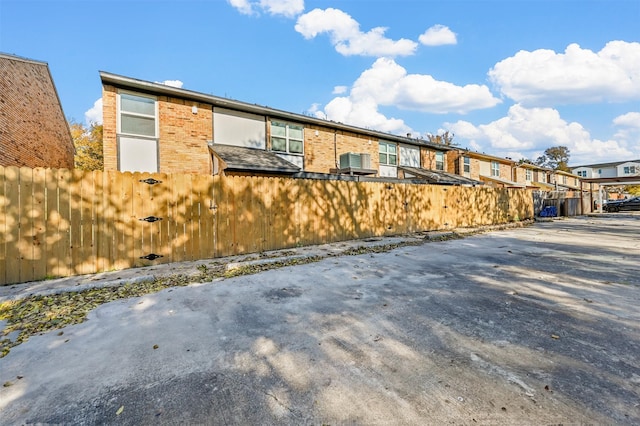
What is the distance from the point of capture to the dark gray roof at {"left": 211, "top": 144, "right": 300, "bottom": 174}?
10.4 meters

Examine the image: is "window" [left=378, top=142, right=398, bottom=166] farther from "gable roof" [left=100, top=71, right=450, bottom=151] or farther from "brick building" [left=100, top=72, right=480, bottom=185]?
"brick building" [left=100, top=72, right=480, bottom=185]

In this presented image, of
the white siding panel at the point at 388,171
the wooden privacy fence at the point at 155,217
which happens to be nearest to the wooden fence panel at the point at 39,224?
the wooden privacy fence at the point at 155,217

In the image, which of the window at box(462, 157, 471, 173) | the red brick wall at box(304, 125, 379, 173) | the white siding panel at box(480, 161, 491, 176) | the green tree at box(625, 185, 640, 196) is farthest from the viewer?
the green tree at box(625, 185, 640, 196)

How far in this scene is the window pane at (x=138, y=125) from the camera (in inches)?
413

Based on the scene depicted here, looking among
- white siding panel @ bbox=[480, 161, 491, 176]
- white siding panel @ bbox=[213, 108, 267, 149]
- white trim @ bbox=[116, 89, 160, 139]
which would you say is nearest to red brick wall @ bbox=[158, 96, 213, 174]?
white trim @ bbox=[116, 89, 160, 139]

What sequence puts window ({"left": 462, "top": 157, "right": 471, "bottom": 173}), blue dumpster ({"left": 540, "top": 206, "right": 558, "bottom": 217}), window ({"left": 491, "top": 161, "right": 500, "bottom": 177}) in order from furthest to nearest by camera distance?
window ({"left": 491, "top": 161, "right": 500, "bottom": 177}) → window ({"left": 462, "top": 157, "right": 471, "bottom": 173}) → blue dumpster ({"left": 540, "top": 206, "right": 558, "bottom": 217})

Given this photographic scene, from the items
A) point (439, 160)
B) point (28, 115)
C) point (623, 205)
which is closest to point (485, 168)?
point (439, 160)

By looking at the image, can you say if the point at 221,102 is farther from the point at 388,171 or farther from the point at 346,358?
the point at 346,358

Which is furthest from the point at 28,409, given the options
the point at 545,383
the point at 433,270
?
the point at 433,270

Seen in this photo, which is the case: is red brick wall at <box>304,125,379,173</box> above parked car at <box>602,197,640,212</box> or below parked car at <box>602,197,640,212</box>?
above

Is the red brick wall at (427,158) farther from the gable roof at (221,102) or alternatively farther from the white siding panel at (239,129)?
the white siding panel at (239,129)

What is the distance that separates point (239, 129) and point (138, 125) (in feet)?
13.0

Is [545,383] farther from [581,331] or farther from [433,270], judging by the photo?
[433,270]

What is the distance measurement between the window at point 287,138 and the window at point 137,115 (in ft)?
17.0
